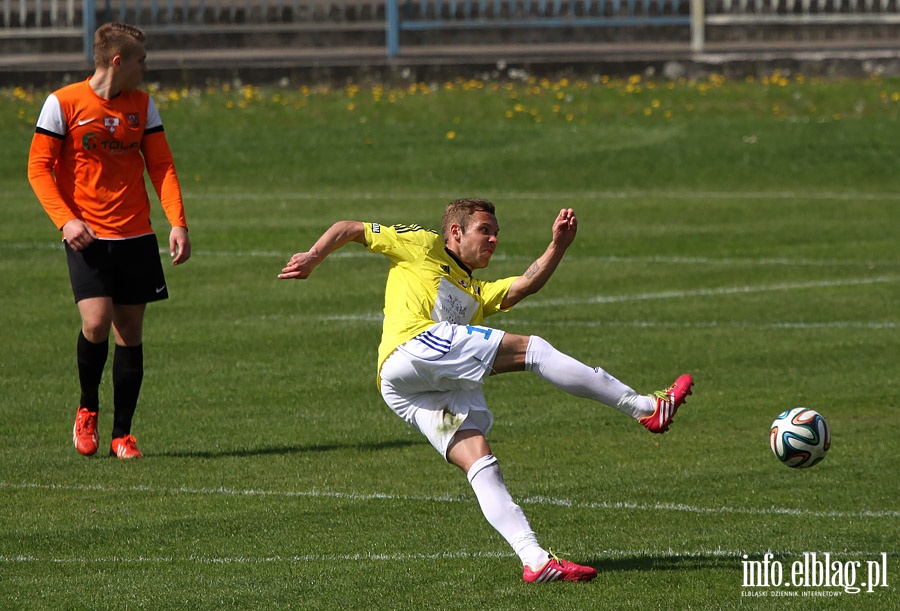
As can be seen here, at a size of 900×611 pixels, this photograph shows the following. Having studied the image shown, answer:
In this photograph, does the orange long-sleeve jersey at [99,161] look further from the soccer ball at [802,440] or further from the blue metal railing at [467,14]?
the blue metal railing at [467,14]

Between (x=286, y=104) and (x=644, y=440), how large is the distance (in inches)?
644

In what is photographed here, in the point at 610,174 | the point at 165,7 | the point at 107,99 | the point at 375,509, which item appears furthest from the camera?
the point at 165,7

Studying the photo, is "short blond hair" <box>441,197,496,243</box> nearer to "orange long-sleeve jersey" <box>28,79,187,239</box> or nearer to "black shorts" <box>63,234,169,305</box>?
"orange long-sleeve jersey" <box>28,79,187,239</box>

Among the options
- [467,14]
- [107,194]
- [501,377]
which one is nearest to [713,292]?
[501,377]

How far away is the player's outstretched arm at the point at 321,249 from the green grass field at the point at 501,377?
4.38ft

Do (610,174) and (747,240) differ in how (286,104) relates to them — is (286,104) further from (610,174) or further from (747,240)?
(747,240)

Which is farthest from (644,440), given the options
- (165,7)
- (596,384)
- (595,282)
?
(165,7)

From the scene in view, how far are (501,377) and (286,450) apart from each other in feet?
8.71

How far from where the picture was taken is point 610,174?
2148 cm

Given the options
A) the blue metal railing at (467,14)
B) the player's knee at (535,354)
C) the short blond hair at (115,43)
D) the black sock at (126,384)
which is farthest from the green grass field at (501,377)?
the short blond hair at (115,43)

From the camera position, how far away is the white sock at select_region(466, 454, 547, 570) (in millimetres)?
6289

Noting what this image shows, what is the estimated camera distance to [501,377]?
455 inches

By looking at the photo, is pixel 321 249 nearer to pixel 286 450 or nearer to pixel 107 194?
pixel 107 194

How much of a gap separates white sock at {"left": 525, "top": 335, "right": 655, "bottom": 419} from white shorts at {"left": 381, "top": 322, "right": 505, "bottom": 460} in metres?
0.18
